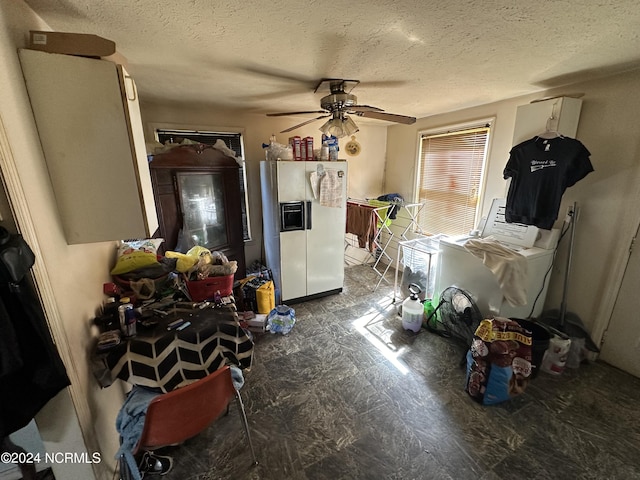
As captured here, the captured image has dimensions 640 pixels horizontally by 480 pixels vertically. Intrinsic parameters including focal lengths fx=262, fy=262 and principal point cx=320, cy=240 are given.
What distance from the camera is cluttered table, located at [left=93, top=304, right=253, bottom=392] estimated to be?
122 centimetres

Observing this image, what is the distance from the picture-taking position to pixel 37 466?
1.35m

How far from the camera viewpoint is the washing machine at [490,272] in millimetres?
2186

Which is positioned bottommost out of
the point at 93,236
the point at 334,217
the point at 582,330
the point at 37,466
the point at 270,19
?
the point at 37,466

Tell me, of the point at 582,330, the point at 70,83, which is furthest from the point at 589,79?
the point at 70,83

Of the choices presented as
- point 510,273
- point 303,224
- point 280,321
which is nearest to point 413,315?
point 510,273

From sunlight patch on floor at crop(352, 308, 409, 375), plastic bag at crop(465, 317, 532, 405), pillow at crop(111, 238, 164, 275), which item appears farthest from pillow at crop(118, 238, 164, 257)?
plastic bag at crop(465, 317, 532, 405)

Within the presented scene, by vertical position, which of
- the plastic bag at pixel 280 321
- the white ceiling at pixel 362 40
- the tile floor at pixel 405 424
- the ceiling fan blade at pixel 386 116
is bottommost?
the tile floor at pixel 405 424

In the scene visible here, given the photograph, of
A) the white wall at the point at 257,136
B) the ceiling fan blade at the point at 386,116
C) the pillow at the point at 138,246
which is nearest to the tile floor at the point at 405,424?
the pillow at the point at 138,246

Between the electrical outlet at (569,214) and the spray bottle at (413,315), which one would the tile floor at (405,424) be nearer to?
the spray bottle at (413,315)

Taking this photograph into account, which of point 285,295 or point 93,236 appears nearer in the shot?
point 93,236

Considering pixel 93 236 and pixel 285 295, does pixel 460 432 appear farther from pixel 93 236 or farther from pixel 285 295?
pixel 93 236

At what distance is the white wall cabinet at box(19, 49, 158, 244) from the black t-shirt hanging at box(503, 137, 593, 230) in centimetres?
275

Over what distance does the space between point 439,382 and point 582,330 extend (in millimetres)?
1396

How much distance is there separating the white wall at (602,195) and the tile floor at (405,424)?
61cm
